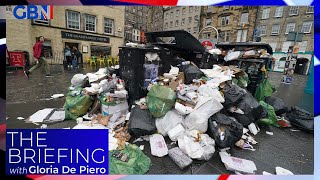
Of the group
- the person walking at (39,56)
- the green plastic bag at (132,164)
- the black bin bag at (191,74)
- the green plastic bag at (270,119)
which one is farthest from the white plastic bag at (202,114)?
the person walking at (39,56)

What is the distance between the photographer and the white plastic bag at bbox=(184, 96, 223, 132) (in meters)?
1.81

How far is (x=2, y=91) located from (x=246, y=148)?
8.00 feet

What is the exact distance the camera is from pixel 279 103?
290 centimetres

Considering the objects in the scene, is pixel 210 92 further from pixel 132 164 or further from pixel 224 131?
pixel 132 164

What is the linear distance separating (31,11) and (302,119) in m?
3.54

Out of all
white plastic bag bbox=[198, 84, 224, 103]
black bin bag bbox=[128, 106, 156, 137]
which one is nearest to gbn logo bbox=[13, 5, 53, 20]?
black bin bag bbox=[128, 106, 156, 137]

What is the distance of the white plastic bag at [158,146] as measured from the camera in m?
1.67

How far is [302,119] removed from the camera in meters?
2.47

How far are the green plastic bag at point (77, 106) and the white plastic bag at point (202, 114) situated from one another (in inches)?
58.3

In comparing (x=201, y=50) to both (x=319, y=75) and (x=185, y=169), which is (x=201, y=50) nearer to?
(x=319, y=75)

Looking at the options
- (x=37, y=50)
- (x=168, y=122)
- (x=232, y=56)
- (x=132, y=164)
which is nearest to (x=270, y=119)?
(x=232, y=56)

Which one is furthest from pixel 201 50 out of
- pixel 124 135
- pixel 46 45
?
pixel 46 45

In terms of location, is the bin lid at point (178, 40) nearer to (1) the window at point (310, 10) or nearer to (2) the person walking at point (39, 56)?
(1) the window at point (310, 10)

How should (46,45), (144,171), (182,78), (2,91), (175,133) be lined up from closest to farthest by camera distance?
(2,91) < (144,171) < (175,133) < (182,78) < (46,45)
